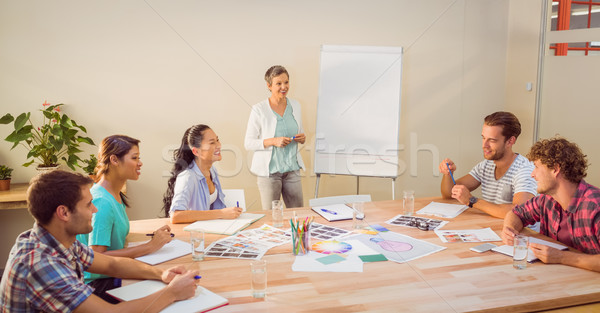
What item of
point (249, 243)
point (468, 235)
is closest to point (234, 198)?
point (249, 243)

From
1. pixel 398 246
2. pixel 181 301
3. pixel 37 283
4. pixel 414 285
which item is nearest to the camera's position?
pixel 37 283

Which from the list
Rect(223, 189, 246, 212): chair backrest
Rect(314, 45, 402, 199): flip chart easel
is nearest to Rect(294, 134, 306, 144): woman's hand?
Rect(314, 45, 402, 199): flip chart easel

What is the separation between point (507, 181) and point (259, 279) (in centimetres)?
188

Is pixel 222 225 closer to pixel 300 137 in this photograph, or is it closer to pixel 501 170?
pixel 300 137

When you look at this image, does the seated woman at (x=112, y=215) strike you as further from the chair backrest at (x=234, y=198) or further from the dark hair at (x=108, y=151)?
the chair backrest at (x=234, y=198)

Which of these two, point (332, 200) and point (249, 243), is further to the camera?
point (332, 200)

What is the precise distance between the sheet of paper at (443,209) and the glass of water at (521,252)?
754 millimetres

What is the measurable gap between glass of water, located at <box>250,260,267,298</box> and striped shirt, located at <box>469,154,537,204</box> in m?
1.75

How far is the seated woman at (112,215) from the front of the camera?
2.11 metres

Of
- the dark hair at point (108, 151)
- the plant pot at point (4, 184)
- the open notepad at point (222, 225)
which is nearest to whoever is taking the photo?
the dark hair at point (108, 151)

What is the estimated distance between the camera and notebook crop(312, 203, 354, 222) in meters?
2.76

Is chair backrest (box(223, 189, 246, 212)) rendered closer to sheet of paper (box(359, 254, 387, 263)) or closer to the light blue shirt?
the light blue shirt

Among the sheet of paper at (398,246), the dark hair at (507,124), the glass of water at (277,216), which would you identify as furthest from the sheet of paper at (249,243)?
the dark hair at (507,124)

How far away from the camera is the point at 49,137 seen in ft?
12.6
